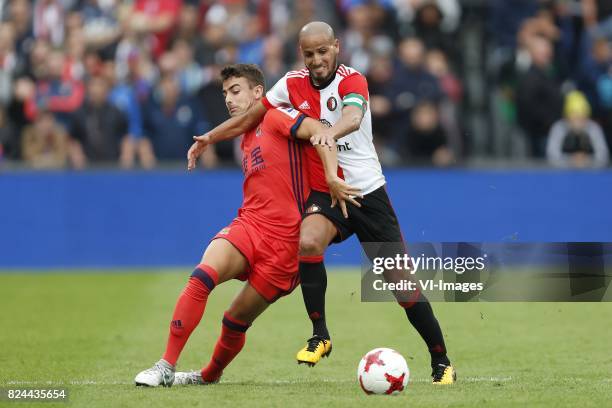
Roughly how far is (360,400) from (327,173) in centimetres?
149

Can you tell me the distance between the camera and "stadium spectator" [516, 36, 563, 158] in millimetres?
16766

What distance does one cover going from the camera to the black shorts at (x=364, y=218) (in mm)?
7816

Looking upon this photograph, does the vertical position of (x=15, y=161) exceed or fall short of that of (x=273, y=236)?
it exceeds it

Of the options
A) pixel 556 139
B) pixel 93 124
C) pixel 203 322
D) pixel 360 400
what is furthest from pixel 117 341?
pixel 556 139

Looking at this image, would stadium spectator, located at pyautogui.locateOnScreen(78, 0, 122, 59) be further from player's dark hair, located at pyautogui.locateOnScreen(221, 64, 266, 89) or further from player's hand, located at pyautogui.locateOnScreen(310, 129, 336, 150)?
player's hand, located at pyautogui.locateOnScreen(310, 129, 336, 150)

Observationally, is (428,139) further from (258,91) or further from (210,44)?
(258,91)

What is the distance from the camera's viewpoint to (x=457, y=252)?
26.8 feet

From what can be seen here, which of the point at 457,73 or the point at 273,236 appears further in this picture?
the point at 457,73

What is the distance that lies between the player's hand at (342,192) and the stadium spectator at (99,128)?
33.1 ft

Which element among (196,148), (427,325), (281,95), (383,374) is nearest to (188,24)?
(196,148)

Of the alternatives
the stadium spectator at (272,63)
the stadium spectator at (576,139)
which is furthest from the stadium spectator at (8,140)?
the stadium spectator at (576,139)

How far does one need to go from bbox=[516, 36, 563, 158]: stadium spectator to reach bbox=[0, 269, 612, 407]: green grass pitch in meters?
3.52

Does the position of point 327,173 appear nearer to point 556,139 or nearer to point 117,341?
point 117,341

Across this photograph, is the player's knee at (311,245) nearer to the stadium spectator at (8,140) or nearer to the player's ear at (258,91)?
the player's ear at (258,91)
